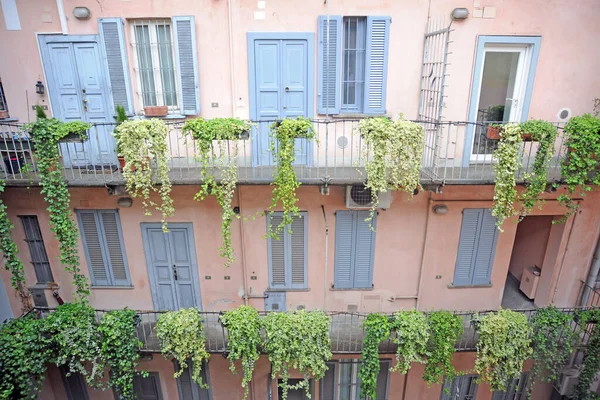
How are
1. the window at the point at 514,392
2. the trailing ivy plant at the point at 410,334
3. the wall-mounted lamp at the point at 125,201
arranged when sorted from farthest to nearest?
the window at the point at 514,392, the wall-mounted lamp at the point at 125,201, the trailing ivy plant at the point at 410,334

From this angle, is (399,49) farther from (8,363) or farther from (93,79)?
(8,363)

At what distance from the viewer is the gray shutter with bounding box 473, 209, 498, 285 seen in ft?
28.7

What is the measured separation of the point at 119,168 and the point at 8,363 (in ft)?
13.5

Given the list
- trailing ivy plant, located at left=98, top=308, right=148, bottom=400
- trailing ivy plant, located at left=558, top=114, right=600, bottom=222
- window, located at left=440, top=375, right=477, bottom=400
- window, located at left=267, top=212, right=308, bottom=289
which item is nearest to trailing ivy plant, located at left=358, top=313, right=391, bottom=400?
window, located at left=267, top=212, right=308, bottom=289

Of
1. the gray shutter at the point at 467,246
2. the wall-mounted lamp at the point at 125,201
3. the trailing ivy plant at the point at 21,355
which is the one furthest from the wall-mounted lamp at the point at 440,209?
the trailing ivy plant at the point at 21,355

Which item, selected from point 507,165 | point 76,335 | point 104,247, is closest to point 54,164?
point 104,247

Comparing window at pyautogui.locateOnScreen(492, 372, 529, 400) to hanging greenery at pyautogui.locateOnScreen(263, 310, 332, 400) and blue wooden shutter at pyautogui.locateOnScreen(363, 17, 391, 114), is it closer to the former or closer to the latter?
hanging greenery at pyautogui.locateOnScreen(263, 310, 332, 400)

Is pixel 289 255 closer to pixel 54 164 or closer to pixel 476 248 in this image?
pixel 476 248

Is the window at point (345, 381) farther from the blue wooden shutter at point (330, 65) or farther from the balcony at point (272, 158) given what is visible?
the blue wooden shutter at point (330, 65)

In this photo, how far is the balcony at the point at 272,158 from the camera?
7.49 m

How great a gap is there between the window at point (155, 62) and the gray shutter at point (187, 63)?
26 centimetres

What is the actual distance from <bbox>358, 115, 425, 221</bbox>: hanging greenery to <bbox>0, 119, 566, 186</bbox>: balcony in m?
0.35

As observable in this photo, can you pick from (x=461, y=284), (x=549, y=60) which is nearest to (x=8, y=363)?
(x=461, y=284)

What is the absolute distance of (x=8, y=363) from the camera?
24.3ft
